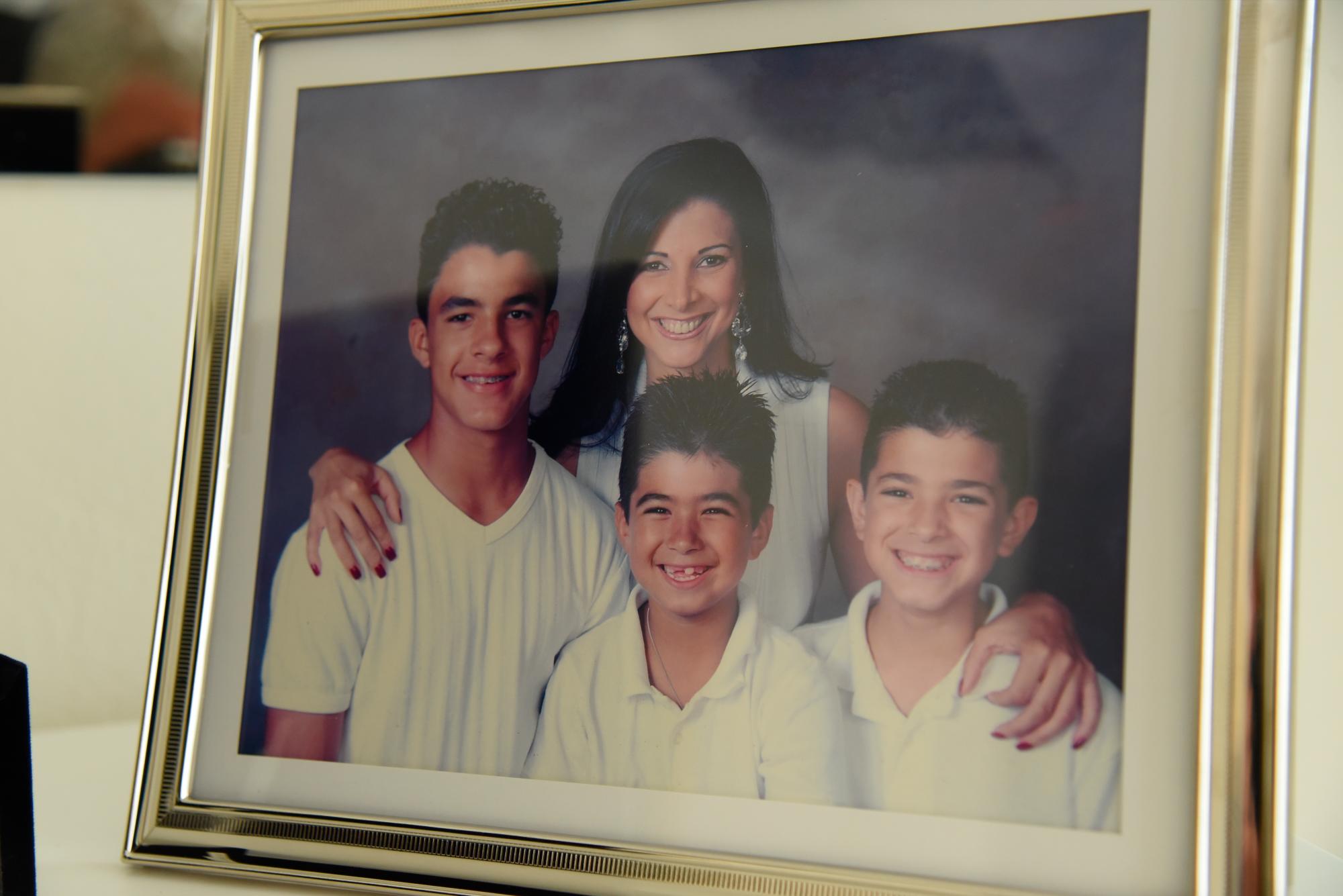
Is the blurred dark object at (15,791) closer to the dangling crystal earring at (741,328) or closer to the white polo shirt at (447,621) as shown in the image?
the white polo shirt at (447,621)

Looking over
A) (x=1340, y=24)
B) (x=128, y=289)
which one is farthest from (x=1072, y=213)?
(x=128, y=289)

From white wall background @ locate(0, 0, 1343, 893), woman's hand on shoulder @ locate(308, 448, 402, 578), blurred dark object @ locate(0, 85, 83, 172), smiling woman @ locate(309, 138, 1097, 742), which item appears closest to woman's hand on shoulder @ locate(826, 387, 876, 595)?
smiling woman @ locate(309, 138, 1097, 742)

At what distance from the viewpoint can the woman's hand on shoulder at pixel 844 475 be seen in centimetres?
60

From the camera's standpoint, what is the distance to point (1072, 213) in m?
0.58

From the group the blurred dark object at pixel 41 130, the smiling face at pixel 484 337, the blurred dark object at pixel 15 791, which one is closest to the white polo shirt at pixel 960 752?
the smiling face at pixel 484 337

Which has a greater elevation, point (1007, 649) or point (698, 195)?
point (698, 195)

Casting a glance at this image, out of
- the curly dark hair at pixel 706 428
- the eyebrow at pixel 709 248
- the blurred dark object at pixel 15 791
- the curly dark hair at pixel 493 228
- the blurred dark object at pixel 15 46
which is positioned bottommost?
the blurred dark object at pixel 15 791

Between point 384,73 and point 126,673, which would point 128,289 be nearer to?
point 126,673

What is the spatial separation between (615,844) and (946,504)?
268 mm

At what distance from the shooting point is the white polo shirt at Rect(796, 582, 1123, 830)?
1.77 feet

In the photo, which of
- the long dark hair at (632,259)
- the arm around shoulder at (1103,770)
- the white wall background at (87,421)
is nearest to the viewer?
the arm around shoulder at (1103,770)

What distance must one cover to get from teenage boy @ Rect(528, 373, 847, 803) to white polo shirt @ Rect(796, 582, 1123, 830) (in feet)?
0.06

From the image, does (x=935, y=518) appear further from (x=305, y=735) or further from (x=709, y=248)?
(x=305, y=735)

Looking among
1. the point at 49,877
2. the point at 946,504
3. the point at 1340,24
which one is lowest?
the point at 49,877
